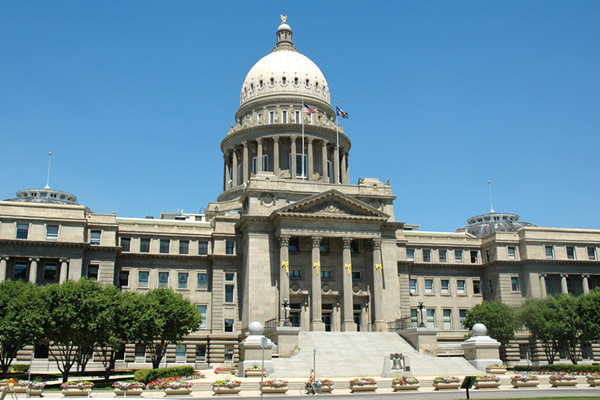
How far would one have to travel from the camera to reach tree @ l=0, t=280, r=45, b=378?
5384cm

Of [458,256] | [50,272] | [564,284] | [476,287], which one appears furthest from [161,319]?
[564,284]

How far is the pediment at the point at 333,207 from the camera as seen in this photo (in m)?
73.4

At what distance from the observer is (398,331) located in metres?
69.5

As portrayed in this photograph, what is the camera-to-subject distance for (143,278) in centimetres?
7962

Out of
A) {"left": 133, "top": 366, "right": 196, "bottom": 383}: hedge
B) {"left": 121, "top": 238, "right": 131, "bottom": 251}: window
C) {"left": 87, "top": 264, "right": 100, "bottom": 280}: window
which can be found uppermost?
{"left": 121, "top": 238, "right": 131, "bottom": 251}: window

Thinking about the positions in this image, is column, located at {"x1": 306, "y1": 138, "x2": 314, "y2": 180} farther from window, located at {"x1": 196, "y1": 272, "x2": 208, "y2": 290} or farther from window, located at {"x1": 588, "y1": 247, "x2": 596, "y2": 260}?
window, located at {"x1": 588, "y1": 247, "x2": 596, "y2": 260}

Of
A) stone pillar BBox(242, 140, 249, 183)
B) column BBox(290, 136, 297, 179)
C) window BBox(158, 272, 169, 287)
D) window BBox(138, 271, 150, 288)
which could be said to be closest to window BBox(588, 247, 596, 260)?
column BBox(290, 136, 297, 179)

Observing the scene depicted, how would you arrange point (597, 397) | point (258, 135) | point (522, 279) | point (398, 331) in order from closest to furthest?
point (597, 397)
point (398, 331)
point (522, 279)
point (258, 135)

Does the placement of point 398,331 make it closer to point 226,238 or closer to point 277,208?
point 277,208

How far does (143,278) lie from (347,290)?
25807mm

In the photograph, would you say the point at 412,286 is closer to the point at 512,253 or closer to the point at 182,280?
the point at 512,253

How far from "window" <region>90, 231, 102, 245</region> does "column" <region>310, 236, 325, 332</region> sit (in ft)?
85.2

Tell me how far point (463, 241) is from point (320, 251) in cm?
2535

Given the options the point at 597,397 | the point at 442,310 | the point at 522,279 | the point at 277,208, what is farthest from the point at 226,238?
the point at 597,397
